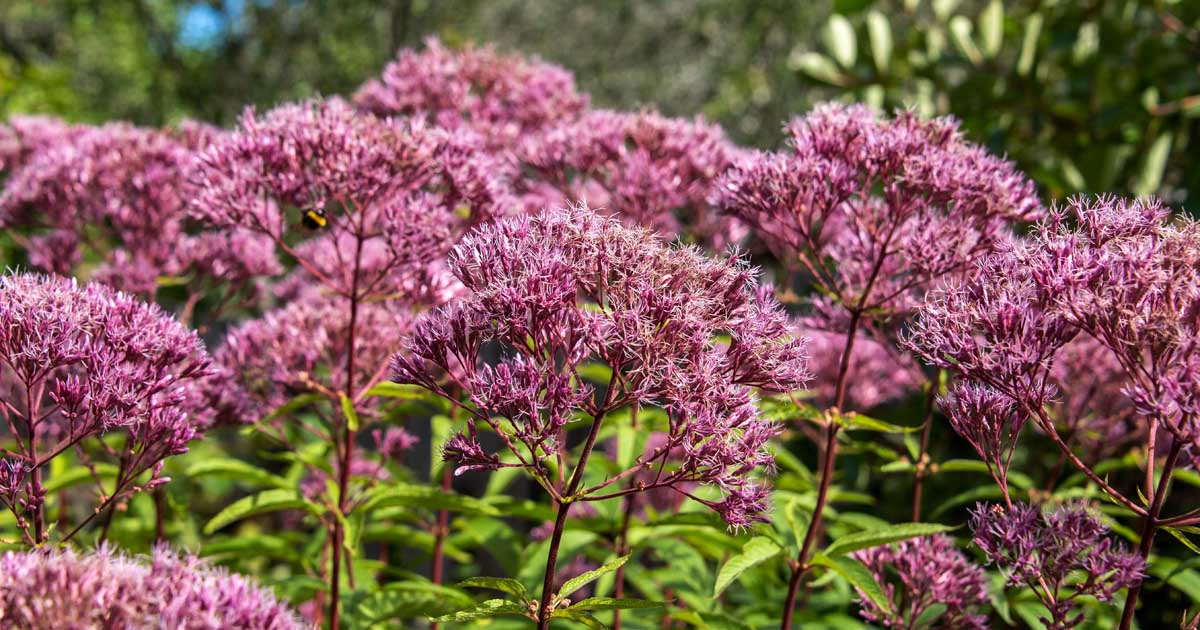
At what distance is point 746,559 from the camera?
2955 mm

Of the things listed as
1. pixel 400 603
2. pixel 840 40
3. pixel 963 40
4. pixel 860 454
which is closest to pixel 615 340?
pixel 400 603

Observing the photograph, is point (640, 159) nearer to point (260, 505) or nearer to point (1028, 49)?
point (260, 505)

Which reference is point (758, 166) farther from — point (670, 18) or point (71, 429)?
point (670, 18)

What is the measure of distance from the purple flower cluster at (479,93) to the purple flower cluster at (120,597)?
2.91 metres

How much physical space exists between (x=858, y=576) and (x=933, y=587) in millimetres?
318

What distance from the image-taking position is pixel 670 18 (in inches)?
725

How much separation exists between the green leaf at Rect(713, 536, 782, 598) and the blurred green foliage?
6.78 ft

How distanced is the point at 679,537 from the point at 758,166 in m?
1.75

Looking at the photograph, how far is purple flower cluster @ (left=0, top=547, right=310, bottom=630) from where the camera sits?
1799 millimetres

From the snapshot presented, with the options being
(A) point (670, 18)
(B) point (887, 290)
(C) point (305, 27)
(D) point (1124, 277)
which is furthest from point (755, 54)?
(D) point (1124, 277)

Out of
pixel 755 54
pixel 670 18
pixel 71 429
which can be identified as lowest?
pixel 71 429

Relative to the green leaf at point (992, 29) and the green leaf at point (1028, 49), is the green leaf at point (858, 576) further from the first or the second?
the green leaf at point (992, 29)

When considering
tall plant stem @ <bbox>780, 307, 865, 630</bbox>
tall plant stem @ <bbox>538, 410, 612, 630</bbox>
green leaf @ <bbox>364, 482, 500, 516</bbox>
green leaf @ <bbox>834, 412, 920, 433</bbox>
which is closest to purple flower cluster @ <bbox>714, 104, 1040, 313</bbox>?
tall plant stem @ <bbox>780, 307, 865, 630</bbox>

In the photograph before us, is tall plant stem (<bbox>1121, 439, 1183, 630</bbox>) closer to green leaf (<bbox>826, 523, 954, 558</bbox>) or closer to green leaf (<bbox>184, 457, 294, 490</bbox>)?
green leaf (<bbox>826, 523, 954, 558</bbox>)
